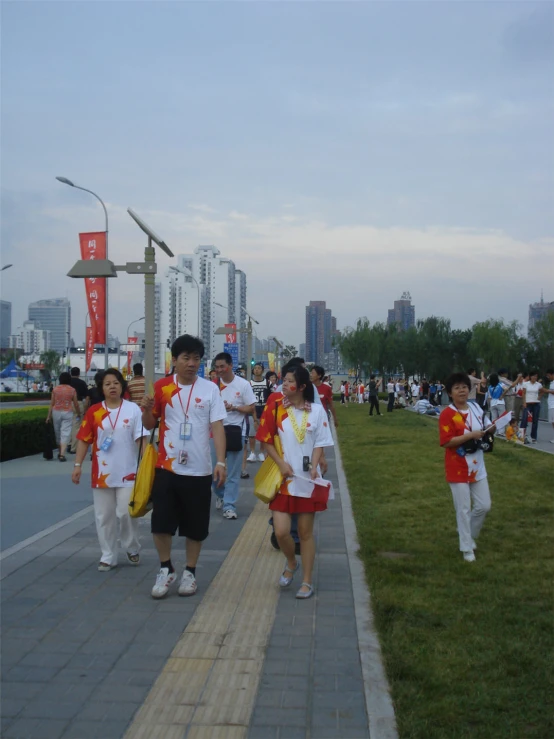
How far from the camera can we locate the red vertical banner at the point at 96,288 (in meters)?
19.8

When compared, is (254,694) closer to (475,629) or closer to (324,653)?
(324,653)

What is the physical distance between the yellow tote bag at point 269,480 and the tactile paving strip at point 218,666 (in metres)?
0.77

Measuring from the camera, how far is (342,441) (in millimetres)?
21359

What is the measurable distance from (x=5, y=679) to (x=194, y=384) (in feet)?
7.92

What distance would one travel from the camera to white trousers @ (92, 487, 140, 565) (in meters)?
6.72

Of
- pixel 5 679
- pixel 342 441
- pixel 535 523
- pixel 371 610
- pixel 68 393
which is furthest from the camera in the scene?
pixel 342 441

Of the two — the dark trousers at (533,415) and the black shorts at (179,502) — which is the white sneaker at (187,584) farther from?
the dark trousers at (533,415)

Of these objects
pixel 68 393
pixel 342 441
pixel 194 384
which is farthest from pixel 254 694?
pixel 342 441

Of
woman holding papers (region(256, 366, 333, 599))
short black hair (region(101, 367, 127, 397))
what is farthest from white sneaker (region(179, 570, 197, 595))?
short black hair (region(101, 367, 127, 397))

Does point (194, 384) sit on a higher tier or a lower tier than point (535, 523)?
higher

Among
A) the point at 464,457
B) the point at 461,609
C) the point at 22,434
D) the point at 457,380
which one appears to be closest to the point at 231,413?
the point at 457,380

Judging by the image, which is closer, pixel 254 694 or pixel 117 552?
pixel 254 694

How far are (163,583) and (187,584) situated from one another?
0.19m

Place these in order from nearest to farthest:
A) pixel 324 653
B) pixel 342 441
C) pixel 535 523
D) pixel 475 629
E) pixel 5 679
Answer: pixel 5 679 < pixel 324 653 < pixel 475 629 < pixel 535 523 < pixel 342 441
